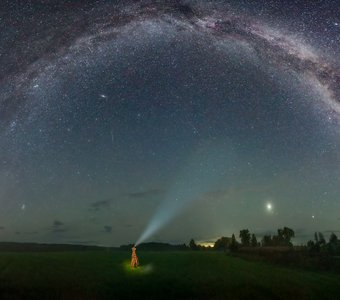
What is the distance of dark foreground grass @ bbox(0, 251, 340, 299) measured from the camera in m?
35.3

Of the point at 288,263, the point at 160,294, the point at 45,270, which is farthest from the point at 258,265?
the point at 45,270

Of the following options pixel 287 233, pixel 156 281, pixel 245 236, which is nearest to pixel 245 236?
pixel 245 236

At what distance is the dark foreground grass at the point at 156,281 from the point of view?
116 ft

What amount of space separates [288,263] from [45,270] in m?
32.9

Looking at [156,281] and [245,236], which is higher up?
[245,236]

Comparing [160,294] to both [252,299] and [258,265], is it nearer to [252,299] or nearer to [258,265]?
[252,299]

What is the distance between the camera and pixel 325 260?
55.8 meters

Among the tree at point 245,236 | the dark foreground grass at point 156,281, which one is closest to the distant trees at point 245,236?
the tree at point 245,236

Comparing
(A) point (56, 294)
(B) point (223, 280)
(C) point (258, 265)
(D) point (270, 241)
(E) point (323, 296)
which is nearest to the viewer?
(A) point (56, 294)

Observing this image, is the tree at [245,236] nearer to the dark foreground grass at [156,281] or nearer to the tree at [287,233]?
the tree at [287,233]

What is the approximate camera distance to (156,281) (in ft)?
130

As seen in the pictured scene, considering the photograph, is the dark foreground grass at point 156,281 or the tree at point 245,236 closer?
the dark foreground grass at point 156,281

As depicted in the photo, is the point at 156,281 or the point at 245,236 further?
the point at 245,236

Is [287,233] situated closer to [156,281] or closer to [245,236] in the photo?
[245,236]
